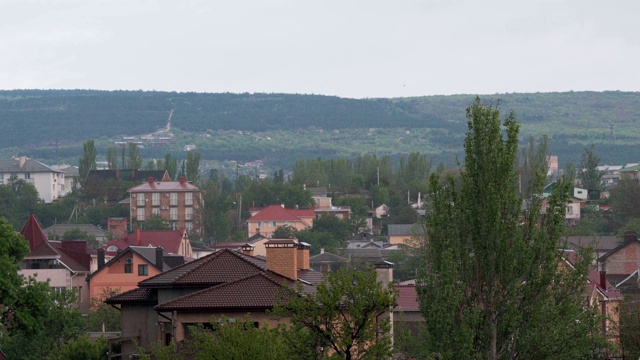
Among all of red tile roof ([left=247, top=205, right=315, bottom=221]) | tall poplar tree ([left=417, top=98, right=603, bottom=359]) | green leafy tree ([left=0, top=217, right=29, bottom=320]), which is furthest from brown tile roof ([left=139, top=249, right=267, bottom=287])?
red tile roof ([left=247, top=205, right=315, bottom=221])

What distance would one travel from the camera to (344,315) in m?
32.3

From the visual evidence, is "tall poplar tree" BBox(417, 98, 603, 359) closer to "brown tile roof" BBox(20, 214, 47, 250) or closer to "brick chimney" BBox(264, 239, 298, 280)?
"brick chimney" BBox(264, 239, 298, 280)

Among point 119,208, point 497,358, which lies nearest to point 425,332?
point 497,358

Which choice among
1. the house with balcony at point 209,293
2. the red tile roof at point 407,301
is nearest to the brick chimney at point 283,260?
the house with balcony at point 209,293

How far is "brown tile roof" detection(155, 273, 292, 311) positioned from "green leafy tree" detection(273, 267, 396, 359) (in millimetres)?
7899

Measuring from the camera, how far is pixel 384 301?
31672mm

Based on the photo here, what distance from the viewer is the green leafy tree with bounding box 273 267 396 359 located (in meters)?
31.6

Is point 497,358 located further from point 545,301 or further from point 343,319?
point 343,319

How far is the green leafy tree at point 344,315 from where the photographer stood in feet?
104

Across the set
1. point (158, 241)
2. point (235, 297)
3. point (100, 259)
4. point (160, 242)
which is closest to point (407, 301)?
point (235, 297)

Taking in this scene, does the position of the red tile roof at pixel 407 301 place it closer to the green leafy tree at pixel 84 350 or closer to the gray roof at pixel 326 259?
the green leafy tree at pixel 84 350

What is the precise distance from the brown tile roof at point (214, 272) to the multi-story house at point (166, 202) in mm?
134356

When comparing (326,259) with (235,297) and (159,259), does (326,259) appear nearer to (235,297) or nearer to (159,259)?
(159,259)

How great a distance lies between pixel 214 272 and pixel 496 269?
10.3 meters
